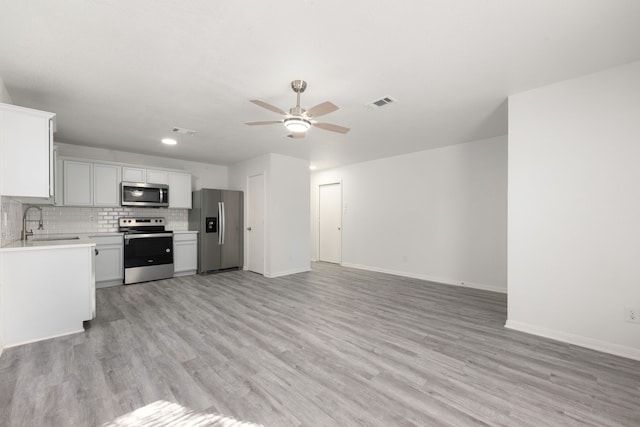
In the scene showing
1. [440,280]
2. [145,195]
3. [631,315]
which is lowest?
[440,280]

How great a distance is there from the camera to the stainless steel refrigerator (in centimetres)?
570

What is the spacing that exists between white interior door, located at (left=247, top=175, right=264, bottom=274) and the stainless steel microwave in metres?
1.68

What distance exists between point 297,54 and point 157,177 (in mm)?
4546

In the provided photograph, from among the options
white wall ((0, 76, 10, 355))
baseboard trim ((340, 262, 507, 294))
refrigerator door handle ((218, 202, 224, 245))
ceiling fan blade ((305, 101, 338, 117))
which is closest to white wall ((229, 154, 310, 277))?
refrigerator door handle ((218, 202, 224, 245))

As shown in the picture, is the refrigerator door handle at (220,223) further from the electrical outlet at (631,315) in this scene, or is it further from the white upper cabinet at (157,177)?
the electrical outlet at (631,315)

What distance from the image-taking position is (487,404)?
1752 mm

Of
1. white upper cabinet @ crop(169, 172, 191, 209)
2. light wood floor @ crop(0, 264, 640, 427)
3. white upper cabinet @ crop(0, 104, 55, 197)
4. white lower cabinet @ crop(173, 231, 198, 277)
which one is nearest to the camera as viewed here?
light wood floor @ crop(0, 264, 640, 427)

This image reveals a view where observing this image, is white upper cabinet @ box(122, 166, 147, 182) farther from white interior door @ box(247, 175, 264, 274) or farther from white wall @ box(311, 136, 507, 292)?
white wall @ box(311, 136, 507, 292)

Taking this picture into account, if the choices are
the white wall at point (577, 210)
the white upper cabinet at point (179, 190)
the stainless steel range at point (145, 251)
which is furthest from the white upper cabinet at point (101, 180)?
the white wall at point (577, 210)

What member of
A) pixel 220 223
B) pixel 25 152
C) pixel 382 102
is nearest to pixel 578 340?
pixel 382 102

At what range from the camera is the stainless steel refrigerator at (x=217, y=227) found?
18.7 ft

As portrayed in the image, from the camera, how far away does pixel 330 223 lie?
7254mm

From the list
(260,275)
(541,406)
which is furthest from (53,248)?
(541,406)

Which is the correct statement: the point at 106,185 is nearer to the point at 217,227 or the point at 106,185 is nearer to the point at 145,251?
the point at 145,251
